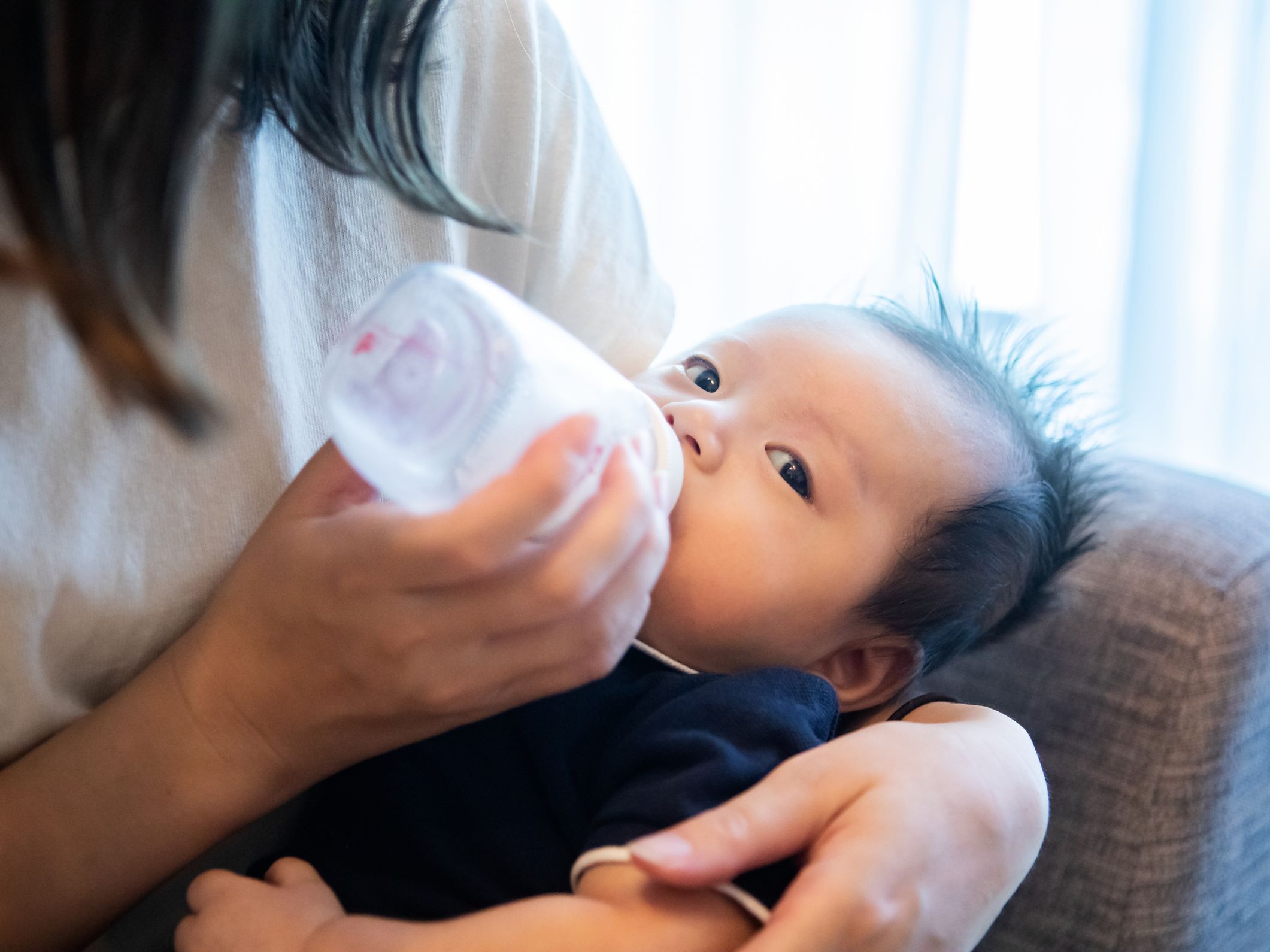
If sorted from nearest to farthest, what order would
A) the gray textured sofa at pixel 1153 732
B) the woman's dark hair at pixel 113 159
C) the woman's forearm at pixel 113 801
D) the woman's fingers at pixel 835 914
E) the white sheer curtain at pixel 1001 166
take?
1. the woman's dark hair at pixel 113 159
2. the woman's fingers at pixel 835 914
3. the woman's forearm at pixel 113 801
4. the gray textured sofa at pixel 1153 732
5. the white sheer curtain at pixel 1001 166

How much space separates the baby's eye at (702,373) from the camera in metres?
1.02

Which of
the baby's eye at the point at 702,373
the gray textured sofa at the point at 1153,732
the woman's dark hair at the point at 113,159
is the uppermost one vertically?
the woman's dark hair at the point at 113,159


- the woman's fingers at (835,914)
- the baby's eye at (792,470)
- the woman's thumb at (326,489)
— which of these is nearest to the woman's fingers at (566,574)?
the woman's thumb at (326,489)

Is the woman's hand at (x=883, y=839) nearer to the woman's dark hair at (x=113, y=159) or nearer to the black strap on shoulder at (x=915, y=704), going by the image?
the black strap on shoulder at (x=915, y=704)

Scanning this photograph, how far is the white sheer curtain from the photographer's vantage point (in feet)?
5.51

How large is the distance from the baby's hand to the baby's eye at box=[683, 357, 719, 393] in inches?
21.8

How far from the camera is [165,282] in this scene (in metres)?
0.55

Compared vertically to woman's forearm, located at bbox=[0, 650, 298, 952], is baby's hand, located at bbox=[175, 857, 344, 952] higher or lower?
lower

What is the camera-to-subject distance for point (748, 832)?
25.7 inches

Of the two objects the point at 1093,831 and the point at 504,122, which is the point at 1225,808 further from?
the point at 504,122

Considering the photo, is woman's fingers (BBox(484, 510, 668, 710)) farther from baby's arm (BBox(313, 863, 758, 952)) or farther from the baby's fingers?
the baby's fingers

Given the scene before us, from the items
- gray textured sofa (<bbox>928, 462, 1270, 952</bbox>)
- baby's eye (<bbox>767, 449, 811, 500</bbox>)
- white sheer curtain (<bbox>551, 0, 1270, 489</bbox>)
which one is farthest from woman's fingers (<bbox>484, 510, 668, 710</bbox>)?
white sheer curtain (<bbox>551, 0, 1270, 489</bbox>)

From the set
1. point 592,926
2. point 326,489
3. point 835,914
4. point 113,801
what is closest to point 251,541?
point 326,489

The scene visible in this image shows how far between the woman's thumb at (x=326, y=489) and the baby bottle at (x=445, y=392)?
0.04 meters
